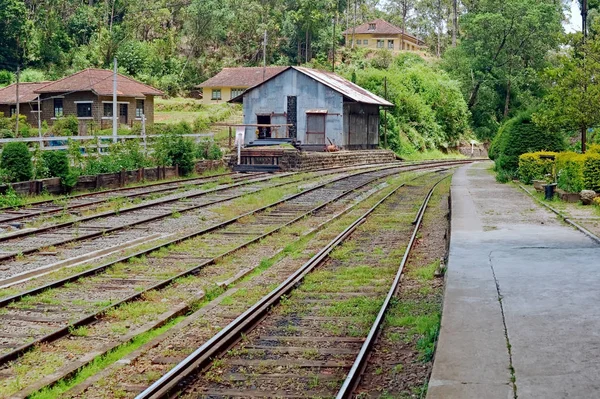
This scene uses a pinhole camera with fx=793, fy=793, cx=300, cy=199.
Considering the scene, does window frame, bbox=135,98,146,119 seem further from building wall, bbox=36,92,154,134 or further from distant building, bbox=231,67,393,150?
distant building, bbox=231,67,393,150

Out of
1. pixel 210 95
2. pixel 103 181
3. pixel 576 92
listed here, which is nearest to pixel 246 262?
pixel 103 181

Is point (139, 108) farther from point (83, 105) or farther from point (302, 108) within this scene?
point (302, 108)

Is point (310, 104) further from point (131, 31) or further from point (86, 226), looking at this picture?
point (131, 31)

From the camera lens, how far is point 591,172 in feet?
69.3

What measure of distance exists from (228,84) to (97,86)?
1783 cm

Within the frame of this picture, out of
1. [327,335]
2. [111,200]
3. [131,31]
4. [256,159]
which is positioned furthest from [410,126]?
[327,335]

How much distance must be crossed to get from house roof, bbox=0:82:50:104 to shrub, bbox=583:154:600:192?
43612 millimetres

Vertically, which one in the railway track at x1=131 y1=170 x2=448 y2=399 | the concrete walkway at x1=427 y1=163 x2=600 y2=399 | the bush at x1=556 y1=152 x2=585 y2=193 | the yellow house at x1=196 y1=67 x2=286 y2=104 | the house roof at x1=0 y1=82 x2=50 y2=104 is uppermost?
the yellow house at x1=196 y1=67 x2=286 y2=104

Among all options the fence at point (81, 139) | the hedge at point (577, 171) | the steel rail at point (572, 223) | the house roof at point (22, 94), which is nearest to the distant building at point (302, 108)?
the fence at point (81, 139)

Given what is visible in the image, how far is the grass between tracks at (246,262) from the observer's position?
836 centimetres

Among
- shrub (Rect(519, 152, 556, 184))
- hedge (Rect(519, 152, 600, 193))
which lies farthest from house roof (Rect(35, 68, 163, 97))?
hedge (Rect(519, 152, 600, 193))

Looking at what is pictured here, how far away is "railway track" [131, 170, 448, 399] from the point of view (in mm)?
7211

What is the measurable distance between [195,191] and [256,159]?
13921 mm

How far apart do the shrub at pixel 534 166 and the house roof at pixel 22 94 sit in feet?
125
